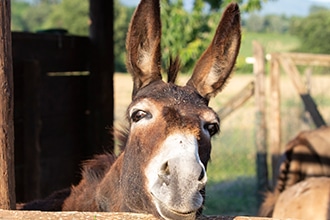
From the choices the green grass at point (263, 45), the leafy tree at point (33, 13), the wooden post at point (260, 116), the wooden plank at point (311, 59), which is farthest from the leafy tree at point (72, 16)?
the wooden plank at point (311, 59)

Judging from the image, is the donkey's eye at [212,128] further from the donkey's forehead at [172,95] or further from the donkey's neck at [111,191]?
the donkey's neck at [111,191]

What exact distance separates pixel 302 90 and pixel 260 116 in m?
0.74

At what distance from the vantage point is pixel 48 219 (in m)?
2.94

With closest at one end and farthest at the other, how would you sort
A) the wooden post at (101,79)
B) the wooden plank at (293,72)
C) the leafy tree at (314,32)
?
the wooden post at (101,79), the wooden plank at (293,72), the leafy tree at (314,32)

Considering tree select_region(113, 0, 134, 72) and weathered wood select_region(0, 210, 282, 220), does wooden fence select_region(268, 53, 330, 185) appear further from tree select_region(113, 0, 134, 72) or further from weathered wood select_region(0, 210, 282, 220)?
tree select_region(113, 0, 134, 72)

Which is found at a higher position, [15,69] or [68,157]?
[15,69]

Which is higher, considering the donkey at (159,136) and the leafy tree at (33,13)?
the leafy tree at (33,13)

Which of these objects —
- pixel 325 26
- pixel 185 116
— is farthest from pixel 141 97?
pixel 325 26

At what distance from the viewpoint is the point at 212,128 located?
333cm

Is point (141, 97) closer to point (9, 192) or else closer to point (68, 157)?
point (9, 192)

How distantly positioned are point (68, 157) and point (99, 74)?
1.02 metres

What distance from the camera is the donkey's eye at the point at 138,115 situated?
329 centimetres

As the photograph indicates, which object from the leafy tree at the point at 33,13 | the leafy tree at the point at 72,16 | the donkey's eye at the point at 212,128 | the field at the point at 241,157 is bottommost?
the field at the point at 241,157

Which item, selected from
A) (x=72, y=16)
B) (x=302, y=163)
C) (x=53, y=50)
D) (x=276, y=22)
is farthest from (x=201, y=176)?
(x=276, y=22)
